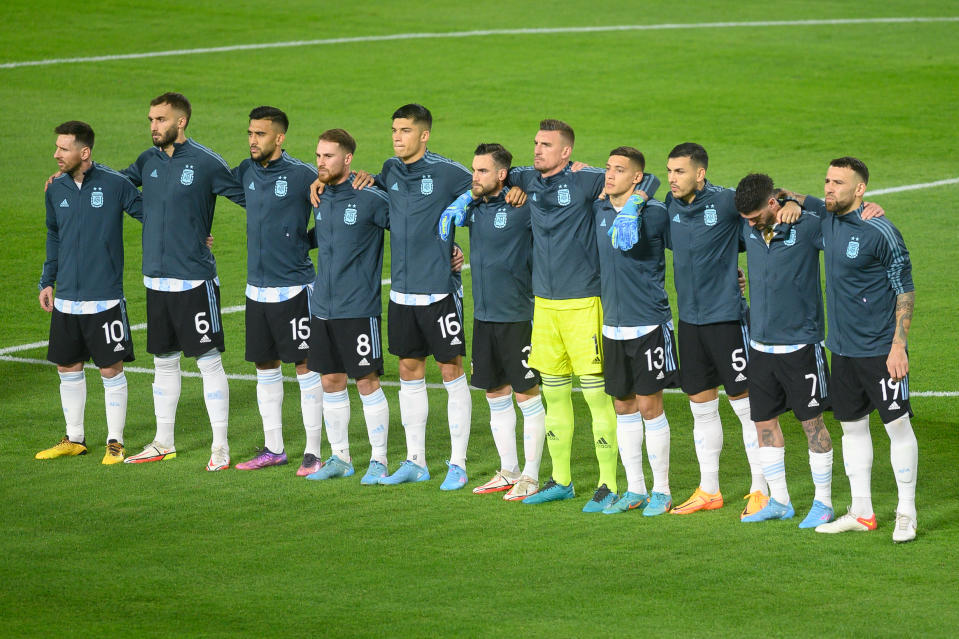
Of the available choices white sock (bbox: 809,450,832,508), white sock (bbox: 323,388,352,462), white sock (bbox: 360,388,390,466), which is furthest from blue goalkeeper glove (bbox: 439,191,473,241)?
white sock (bbox: 809,450,832,508)

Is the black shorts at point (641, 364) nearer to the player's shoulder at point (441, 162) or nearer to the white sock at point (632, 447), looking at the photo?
the white sock at point (632, 447)

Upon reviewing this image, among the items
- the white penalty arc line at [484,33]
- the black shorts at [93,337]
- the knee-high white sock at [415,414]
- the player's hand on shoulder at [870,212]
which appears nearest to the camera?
the player's hand on shoulder at [870,212]

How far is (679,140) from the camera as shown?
2491 cm

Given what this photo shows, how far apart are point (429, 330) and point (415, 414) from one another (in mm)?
676

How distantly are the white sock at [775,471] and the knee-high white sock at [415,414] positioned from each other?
8.32ft

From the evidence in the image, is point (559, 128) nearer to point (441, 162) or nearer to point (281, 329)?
point (441, 162)

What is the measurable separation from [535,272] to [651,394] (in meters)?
1.16

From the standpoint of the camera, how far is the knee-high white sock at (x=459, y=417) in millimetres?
10859

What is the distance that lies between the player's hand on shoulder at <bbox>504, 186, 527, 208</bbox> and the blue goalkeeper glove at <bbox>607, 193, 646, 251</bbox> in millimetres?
784

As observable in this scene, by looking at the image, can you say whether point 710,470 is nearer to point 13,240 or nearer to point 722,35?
point 13,240

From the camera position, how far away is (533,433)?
10602 mm

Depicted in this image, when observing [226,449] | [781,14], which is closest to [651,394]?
[226,449]

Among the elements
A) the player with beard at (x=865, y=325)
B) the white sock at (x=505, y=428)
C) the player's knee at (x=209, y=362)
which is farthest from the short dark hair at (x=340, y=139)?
the player with beard at (x=865, y=325)

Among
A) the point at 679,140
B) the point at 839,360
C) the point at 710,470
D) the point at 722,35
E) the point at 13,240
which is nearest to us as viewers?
the point at 839,360
